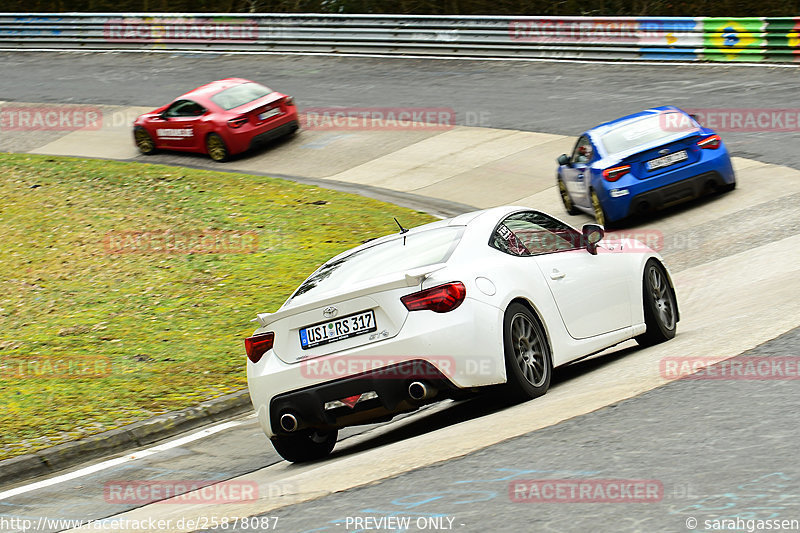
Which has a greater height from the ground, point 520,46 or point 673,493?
point 673,493

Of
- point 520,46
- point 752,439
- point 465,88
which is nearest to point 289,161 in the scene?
point 465,88

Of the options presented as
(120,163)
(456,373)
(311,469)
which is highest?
(456,373)

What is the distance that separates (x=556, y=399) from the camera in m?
7.48

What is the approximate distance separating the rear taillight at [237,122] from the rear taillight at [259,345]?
56.6 ft

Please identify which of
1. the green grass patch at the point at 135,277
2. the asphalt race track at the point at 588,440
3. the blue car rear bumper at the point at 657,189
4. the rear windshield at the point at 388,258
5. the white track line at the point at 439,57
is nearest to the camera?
the asphalt race track at the point at 588,440

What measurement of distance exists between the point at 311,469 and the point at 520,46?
80.1ft

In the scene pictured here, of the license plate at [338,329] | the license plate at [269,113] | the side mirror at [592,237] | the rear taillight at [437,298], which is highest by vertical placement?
the rear taillight at [437,298]

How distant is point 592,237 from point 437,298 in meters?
2.01

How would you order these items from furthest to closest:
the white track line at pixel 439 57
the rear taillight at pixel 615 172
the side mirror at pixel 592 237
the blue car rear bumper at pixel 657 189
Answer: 1. the white track line at pixel 439 57
2. the rear taillight at pixel 615 172
3. the blue car rear bumper at pixel 657 189
4. the side mirror at pixel 592 237

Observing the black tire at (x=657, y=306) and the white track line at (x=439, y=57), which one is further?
the white track line at (x=439, y=57)

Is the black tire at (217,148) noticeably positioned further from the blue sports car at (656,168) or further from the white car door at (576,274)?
the white car door at (576,274)

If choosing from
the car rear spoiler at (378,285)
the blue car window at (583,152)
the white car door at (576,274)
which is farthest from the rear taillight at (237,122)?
the car rear spoiler at (378,285)

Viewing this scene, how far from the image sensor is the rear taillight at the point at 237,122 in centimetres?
2441

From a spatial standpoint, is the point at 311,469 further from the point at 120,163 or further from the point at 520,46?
the point at 520,46
